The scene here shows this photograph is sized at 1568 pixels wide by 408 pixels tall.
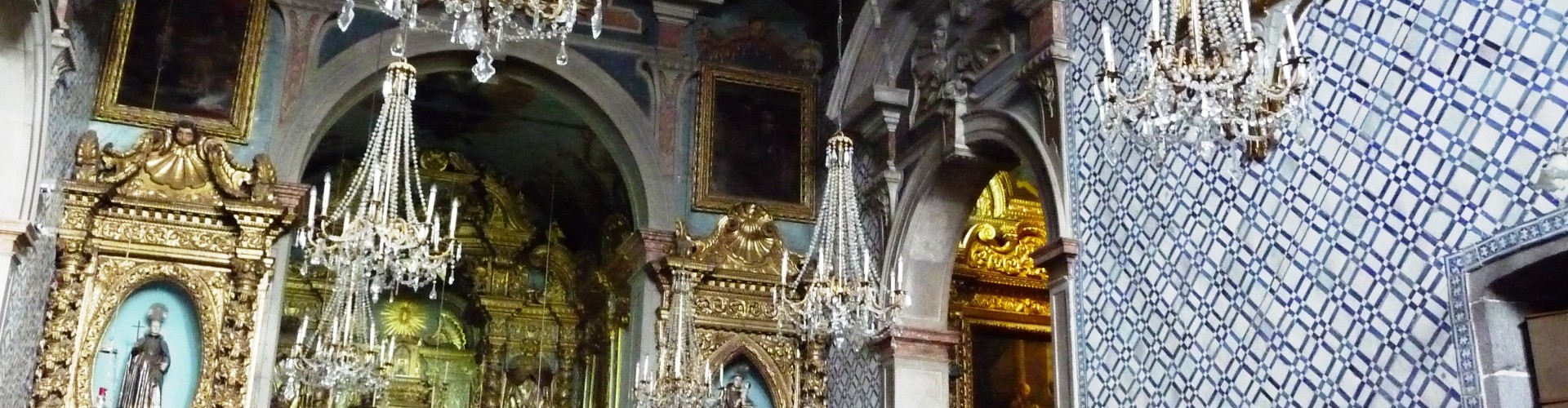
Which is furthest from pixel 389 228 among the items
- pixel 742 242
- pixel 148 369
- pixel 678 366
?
pixel 742 242

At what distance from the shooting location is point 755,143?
1227 centimetres

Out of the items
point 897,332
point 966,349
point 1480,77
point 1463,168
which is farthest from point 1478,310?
point 966,349

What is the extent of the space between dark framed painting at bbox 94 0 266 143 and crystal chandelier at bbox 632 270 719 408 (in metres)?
3.46

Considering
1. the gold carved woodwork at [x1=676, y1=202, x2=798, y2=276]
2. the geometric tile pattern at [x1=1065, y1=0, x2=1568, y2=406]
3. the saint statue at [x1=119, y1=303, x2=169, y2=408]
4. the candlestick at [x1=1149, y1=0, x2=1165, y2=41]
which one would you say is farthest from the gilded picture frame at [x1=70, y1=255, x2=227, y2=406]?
the candlestick at [x1=1149, y1=0, x2=1165, y2=41]

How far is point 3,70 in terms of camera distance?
8375 mm

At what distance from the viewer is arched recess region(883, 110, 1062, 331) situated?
9969 mm

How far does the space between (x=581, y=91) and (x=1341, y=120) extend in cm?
687

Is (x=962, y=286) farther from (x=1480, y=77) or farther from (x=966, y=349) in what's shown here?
(x=1480, y=77)

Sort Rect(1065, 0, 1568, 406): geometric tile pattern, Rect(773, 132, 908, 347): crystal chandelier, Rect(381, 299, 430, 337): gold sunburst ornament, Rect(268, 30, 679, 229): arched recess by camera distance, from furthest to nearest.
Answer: Rect(381, 299, 430, 337): gold sunburst ornament → Rect(268, 30, 679, 229): arched recess → Rect(773, 132, 908, 347): crystal chandelier → Rect(1065, 0, 1568, 406): geometric tile pattern

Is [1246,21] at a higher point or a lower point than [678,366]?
higher

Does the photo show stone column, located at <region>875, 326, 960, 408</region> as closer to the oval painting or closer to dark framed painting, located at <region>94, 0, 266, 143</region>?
the oval painting

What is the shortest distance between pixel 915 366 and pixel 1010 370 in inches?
118

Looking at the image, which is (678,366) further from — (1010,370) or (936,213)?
(1010,370)

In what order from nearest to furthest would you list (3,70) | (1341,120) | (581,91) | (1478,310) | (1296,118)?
(1478,310)
(1296,118)
(1341,120)
(3,70)
(581,91)
